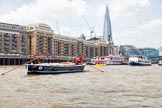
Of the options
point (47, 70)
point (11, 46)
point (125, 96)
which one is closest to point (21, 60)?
point (11, 46)

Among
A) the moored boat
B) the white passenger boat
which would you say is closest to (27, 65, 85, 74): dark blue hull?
the moored boat

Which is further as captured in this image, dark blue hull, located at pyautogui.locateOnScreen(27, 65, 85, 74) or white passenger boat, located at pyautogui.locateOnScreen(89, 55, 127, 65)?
white passenger boat, located at pyautogui.locateOnScreen(89, 55, 127, 65)

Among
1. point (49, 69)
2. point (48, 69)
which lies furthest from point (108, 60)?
point (48, 69)

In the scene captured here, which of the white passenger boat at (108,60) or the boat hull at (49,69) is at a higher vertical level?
the white passenger boat at (108,60)

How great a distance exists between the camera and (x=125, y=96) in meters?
25.6

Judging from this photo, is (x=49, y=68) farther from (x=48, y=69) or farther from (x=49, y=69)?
(x=48, y=69)

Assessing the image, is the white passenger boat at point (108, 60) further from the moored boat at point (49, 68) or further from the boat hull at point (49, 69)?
the boat hull at point (49, 69)

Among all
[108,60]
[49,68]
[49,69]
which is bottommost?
[49,69]

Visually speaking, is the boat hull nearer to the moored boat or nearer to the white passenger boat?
the moored boat

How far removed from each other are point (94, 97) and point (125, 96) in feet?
9.03

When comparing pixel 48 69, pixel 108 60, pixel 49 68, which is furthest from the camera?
pixel 108 60

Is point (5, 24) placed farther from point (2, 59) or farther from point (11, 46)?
point (2, 59)

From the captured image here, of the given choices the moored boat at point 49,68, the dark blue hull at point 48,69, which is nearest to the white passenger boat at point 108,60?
the moored boat at point 49,68

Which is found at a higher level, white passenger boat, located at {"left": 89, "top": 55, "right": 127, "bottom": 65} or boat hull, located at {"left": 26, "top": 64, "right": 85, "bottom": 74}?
white passenger boat, located at {"left": 89, "top": 55, "right": 127, "bottom": 65}
